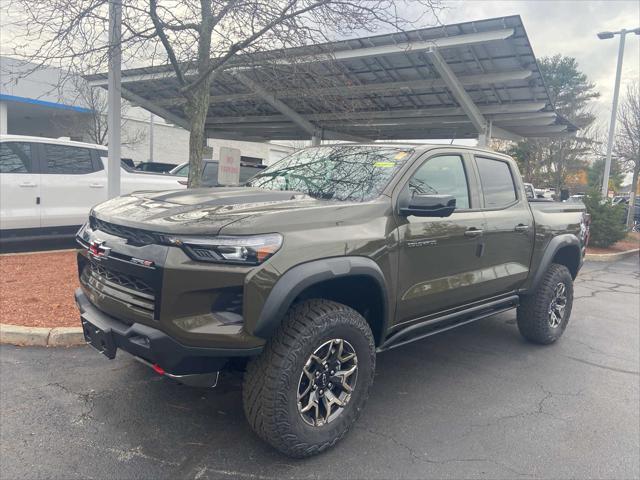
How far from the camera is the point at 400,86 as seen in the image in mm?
13430

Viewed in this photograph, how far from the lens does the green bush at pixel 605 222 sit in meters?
14.1

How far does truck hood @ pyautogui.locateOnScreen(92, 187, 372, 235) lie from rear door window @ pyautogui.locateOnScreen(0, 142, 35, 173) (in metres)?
4.81

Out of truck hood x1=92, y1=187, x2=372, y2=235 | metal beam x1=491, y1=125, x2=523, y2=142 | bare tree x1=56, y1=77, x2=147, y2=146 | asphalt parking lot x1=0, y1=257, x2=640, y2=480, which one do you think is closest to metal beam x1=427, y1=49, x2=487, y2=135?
metal beam x1=491, y1=125, x2=523, y2=142

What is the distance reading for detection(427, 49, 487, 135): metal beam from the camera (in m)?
11.4

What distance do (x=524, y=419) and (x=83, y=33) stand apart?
582 centimetres

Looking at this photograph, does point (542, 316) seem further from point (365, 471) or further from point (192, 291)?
point (192, 291)

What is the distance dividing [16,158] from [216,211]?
584cm

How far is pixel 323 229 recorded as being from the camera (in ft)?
9.48

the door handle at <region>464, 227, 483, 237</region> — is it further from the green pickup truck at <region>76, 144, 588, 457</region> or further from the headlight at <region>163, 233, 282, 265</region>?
the headlight at <region>163, 233, 282, 265</region>

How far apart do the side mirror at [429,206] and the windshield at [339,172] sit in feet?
0.77

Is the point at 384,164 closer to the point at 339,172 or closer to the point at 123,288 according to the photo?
the point at 339,172

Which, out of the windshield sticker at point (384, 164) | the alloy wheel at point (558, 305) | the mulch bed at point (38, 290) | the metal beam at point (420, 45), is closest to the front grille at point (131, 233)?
the windshield sticker at point (384, 164)

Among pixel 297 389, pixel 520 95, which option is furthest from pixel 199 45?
pixel 520 95

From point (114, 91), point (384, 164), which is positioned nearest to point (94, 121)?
point (114, 91)
